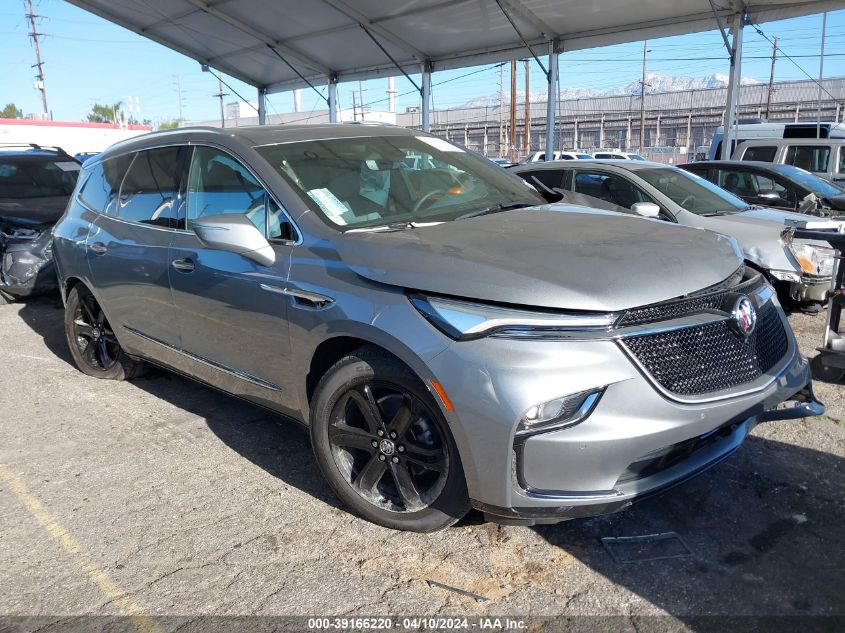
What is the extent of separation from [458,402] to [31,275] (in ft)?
23.8

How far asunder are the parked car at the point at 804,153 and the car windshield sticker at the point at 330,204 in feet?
37.4

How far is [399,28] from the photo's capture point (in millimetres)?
16625

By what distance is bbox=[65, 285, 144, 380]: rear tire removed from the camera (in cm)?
519

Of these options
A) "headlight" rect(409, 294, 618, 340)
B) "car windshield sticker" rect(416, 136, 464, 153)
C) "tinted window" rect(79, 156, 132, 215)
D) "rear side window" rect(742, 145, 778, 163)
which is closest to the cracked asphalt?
"headlight" rect(409, 294, 618, 340)

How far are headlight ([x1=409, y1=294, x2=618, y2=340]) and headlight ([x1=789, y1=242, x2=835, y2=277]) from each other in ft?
15.7

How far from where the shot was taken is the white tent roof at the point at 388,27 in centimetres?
1361

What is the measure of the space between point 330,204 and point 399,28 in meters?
14.7

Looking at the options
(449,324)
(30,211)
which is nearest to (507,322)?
(449,324)

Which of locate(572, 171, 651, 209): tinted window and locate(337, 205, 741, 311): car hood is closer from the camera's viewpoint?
locate(337, 205, 741, 311): car hood

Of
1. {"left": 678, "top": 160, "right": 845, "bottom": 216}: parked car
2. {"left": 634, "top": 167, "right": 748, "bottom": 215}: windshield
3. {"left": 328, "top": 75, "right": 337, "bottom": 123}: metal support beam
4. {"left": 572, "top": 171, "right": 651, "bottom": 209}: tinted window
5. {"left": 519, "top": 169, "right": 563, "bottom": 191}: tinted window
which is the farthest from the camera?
{"left": 328, "top": 75, "right": 337, "bottom": 123}: metal support beam

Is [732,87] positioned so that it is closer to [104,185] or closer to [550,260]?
[104,185]

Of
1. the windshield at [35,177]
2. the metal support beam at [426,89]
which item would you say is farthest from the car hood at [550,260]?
the metal support beam at [426,89]

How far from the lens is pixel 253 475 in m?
3.68

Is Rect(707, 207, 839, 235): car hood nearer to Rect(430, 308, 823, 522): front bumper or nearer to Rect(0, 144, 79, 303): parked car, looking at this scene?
Rect(430, 308, 823, 522): front bumper
